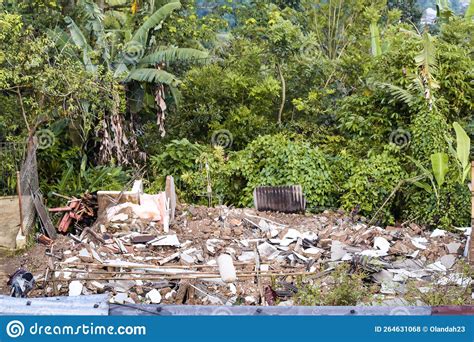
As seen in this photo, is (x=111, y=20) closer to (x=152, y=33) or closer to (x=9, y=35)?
(x=152, y=33)

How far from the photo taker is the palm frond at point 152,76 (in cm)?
1512

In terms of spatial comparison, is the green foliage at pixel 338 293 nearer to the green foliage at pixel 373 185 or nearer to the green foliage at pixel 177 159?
the green foliage at pixel 373 185

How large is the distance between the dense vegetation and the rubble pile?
3.01ft

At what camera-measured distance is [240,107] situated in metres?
16.4

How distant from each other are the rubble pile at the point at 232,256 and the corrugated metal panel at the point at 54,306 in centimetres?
299

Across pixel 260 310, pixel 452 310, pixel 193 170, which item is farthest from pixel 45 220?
pixel 452 310

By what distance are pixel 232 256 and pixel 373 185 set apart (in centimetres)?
343

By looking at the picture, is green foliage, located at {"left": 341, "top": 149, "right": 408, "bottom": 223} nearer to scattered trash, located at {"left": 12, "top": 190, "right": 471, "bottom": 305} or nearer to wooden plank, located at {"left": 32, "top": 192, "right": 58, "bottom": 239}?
scattered trash, located at {"left": 12, "top": 190, "right": 471, "bottom": 305}

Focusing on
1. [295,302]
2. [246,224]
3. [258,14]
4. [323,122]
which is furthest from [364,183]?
[258,14]

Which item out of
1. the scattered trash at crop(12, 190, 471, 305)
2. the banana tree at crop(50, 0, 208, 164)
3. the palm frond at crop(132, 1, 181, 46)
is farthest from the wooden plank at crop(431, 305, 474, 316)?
the palm frond at crop(132, 1, 181, 46)

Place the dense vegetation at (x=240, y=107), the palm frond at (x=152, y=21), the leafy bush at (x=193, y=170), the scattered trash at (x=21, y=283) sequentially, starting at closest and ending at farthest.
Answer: the scattered trash at (x=21, y=283)
the dense vegetation at (x=240, y=107)
the leafy bush at (x=193, y=170)
the palm frond at (x=152, y=21)

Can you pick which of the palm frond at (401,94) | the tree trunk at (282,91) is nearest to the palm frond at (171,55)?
the tree trunk at (282,91)

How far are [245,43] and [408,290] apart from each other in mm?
9382

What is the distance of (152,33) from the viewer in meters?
16.8
